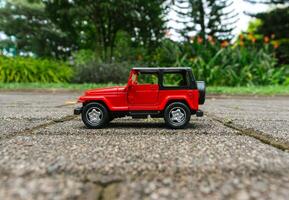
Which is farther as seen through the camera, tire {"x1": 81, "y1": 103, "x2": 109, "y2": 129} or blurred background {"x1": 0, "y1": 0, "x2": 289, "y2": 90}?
blurred background {"x1": 0, "y1": 0, "x2": 289, "y2": 90}

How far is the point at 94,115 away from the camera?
207cm

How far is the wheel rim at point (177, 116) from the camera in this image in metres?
2.03

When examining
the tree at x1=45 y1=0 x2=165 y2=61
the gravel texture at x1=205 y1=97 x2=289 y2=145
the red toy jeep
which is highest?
the tree at x1=45 y1=0 x2=165 y2=61

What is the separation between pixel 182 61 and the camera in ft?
35.4

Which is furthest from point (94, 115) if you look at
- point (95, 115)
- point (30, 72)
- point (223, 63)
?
point (30, 72)

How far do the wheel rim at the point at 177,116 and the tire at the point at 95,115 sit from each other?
349 millimetres

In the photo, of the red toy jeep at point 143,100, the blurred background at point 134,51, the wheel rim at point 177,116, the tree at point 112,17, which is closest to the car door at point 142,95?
the red toy jeep at point 143,100

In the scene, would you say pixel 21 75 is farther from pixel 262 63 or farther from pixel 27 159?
pixel 27 159

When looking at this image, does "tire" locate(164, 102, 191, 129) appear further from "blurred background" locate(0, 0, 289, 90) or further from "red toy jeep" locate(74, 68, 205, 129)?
"blurred background" locate(0, 0, 289, 90)

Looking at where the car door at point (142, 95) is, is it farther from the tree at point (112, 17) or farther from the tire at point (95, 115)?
the tree at point (112, 17)

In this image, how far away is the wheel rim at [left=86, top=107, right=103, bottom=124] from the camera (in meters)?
2.04

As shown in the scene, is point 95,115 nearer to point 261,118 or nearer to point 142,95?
point 142,95

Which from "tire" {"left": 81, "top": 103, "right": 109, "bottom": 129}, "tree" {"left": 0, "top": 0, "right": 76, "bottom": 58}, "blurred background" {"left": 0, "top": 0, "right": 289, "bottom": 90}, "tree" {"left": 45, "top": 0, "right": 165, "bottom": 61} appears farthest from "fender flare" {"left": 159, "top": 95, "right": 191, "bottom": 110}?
"tree" {"left": 0, "top": 0, "right": 76, "bottom": 58}

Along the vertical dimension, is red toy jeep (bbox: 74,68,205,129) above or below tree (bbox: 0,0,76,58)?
below
